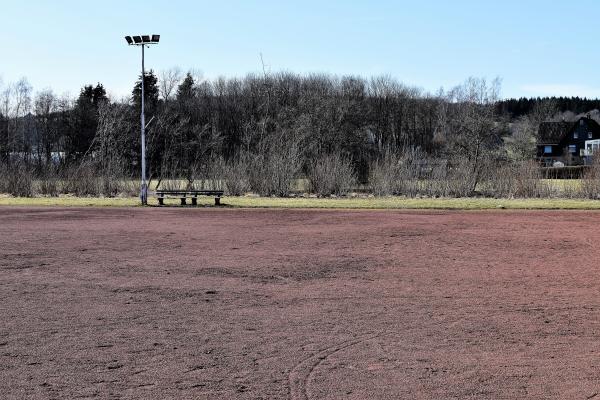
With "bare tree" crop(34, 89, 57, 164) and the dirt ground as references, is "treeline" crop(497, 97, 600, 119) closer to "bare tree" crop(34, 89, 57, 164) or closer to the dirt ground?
"bare tree" crop(34, 89, 57, 164)

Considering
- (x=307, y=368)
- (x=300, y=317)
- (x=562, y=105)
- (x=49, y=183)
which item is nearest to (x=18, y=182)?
(x=49, y=183)

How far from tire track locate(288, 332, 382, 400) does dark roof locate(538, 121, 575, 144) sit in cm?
12662

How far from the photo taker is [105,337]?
7914 millimetres

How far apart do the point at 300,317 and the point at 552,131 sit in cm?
12962

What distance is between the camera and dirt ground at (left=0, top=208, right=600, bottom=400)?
6289mm

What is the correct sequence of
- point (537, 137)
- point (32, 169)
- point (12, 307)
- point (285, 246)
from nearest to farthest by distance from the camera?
point (12, 307) < point (285, 246) < point (32, 169) < point (537, 137)

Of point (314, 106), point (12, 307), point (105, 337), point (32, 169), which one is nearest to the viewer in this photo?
point (105, 337)

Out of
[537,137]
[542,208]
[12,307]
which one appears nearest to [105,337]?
[12,307]

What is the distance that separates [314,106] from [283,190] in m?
13.9

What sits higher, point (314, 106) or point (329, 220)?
point (314, 106)

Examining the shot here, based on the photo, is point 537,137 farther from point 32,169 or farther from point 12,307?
point 12,307

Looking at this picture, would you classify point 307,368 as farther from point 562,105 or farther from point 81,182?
point 562,105

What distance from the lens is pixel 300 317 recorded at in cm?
909

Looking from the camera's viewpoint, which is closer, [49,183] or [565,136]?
[49,183]
